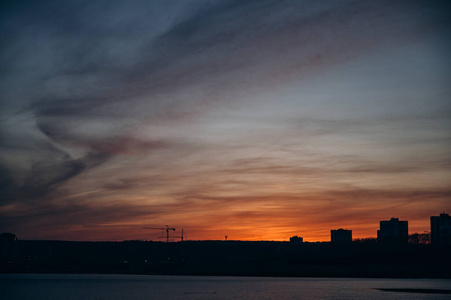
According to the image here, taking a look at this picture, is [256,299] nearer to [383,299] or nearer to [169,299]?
[169,299]

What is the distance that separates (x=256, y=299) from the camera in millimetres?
194375

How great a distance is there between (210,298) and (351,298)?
54.1m

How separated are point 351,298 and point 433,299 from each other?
2936cm

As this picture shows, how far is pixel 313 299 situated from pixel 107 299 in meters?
78.3

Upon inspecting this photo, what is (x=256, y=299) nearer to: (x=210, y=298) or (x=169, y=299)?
(x=210, y=298)

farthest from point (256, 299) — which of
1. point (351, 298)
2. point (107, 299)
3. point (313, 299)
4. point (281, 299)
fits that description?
point (107, 299)

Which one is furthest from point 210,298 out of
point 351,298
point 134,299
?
point 351,298

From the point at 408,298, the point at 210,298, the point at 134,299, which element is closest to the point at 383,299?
the point at 408,298

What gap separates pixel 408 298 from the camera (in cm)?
19888

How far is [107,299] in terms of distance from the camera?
19900 centimetres

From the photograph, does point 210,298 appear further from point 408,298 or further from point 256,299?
point 408,298

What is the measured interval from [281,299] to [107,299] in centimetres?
6632

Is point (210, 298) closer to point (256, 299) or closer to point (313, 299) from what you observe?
point (256, 299)

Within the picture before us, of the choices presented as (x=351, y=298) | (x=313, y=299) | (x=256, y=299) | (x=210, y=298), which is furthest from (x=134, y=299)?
(x=351, y=298)
